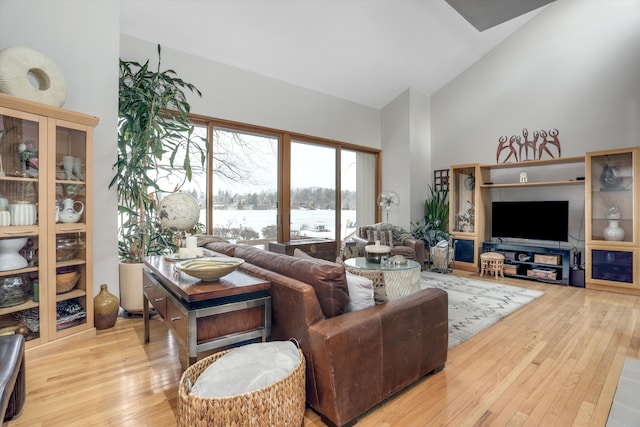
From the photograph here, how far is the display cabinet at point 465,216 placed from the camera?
5.29 metres

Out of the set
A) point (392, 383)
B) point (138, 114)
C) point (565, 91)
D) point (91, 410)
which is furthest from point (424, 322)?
point (565, 91)

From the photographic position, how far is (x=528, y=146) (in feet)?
16.8

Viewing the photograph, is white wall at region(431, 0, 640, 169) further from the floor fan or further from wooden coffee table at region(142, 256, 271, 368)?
wooden coffee table at region(142, 256, 271, 368)

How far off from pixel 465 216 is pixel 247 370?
5.09 m

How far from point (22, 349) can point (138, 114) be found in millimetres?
2385

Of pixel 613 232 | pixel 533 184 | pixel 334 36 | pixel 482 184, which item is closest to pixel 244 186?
pixel 334 36

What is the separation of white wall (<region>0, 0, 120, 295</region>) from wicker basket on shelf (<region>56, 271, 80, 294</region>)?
1.17 ft

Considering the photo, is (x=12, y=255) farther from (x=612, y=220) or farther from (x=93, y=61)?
(x=612, y=220)

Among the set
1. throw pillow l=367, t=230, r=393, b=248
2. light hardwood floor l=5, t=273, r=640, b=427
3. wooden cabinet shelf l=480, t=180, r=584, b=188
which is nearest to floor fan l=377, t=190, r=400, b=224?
throw pillow l=367, t=230, r=393, b=248

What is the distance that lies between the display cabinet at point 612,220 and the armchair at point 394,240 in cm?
222

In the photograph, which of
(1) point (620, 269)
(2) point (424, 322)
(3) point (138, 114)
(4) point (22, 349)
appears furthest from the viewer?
(1) point (620, 269)

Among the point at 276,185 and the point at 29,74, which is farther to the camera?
the point at 276,185

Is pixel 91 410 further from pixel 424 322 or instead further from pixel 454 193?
pixel 454 193

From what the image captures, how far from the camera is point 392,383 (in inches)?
67.7
